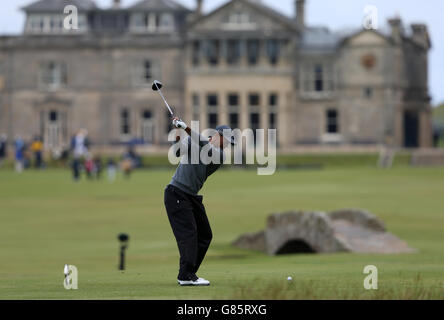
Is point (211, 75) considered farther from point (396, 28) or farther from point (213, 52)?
point (396, 28)

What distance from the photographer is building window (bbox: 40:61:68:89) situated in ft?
315

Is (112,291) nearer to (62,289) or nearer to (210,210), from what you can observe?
(62,289)

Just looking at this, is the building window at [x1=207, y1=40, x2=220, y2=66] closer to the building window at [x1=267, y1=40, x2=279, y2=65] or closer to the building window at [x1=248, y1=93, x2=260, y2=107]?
the building window at [x1=248, y1=93, x2=260, y2=107]

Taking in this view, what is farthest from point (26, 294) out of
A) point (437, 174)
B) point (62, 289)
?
point (437, 174)

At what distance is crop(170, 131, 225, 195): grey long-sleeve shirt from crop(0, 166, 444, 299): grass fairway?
1334 millimetres

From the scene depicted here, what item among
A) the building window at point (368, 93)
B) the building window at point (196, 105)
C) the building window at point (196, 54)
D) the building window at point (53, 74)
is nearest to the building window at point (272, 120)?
the building window at point (196, 105)

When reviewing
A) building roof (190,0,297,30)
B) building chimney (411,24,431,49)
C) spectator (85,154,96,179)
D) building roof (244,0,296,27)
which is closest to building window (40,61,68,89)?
building roof (190,0,297,30)

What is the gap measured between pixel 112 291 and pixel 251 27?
3092 inches

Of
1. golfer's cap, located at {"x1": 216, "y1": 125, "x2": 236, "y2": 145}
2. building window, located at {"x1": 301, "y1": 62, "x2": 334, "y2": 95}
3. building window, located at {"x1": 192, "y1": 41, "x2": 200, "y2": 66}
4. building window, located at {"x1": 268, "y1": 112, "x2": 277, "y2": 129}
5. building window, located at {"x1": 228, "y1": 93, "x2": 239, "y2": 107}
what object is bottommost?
building window, located at {"x1": 268, "y1": 112, "x2": 277, "y2": 129}

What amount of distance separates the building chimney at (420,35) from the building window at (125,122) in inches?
950

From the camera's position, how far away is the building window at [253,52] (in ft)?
303

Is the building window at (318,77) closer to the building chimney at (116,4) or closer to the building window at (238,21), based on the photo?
the building window at (238,21)

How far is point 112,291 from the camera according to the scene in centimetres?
1446

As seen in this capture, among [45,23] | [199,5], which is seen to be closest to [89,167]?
[45,23]
